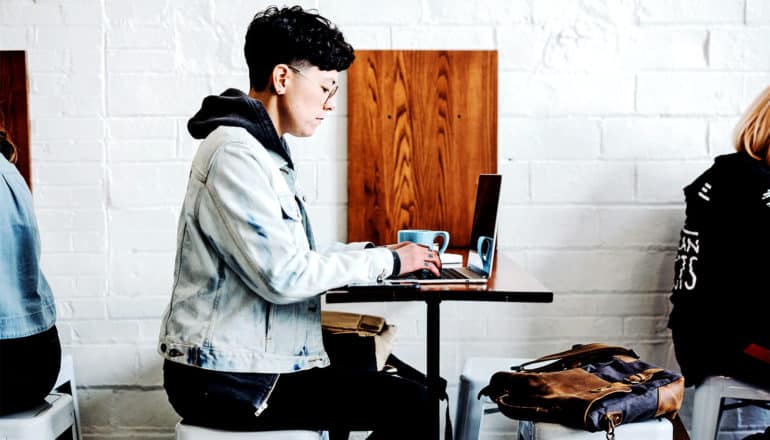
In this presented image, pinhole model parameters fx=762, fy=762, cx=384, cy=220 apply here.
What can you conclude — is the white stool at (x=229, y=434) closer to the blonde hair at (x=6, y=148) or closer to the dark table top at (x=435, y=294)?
the dark table top at (x=435, y=294)

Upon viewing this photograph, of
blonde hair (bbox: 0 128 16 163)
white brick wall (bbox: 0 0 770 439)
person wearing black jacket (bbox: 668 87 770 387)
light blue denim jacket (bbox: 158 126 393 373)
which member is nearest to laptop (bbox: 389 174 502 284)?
light blue denim jacket (bbox: 158 126 393 373)

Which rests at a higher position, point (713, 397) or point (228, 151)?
point (228, 151)

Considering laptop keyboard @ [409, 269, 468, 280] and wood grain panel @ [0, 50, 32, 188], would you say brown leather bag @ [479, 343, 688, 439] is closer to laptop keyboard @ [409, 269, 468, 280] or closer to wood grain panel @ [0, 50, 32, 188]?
laptop keyboard @ [409, 269, 468, 280]

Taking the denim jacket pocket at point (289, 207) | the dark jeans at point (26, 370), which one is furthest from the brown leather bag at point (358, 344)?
the dark jeans at point (26, 370)

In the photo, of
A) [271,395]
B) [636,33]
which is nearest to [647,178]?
[636,33]

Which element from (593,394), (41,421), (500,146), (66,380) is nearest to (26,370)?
(41,421)

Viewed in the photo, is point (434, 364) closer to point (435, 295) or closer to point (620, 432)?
point (435, 295)

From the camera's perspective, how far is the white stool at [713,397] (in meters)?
1.85

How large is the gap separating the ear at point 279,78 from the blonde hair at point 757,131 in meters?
1.25

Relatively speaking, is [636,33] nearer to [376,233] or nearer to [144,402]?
[376,233]

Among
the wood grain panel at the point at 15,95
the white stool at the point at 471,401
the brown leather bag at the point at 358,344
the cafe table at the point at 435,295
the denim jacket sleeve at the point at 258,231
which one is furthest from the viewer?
the wood grain panel at the point at 15,95

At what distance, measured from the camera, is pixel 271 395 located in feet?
4.47

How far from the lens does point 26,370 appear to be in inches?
62.6

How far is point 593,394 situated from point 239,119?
0.83 metres
